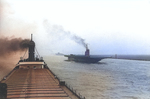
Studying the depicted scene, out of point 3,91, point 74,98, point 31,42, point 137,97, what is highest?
point 31,42

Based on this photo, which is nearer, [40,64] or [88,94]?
[88,94]

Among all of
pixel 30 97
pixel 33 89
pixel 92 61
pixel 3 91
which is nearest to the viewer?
pixel 3 91

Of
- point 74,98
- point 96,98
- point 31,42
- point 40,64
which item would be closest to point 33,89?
point 74,98

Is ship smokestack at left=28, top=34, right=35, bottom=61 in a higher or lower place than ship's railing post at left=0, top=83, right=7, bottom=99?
higher

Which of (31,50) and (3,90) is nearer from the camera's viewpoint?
(3,90)

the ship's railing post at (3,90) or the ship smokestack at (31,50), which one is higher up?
the ship smokestack at (31,50)

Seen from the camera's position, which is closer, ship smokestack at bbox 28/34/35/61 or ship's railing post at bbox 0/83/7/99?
ship's railing post at bbox 0/83/7/99

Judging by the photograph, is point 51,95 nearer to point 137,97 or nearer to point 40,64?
point 137,97

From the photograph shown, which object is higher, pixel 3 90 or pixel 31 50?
pixel 31 50

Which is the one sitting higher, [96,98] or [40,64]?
[40,64]

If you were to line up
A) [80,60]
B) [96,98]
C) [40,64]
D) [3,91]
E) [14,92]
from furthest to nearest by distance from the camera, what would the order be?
1. [80,60]
2. [40,64]
3. [96,98]
4. [14,92]
5. [3,91]

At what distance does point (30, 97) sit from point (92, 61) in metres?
105

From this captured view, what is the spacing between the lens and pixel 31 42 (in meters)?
36.8

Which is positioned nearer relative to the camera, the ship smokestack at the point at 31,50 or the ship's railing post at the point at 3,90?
the ship's railing post at the point at 3,90
